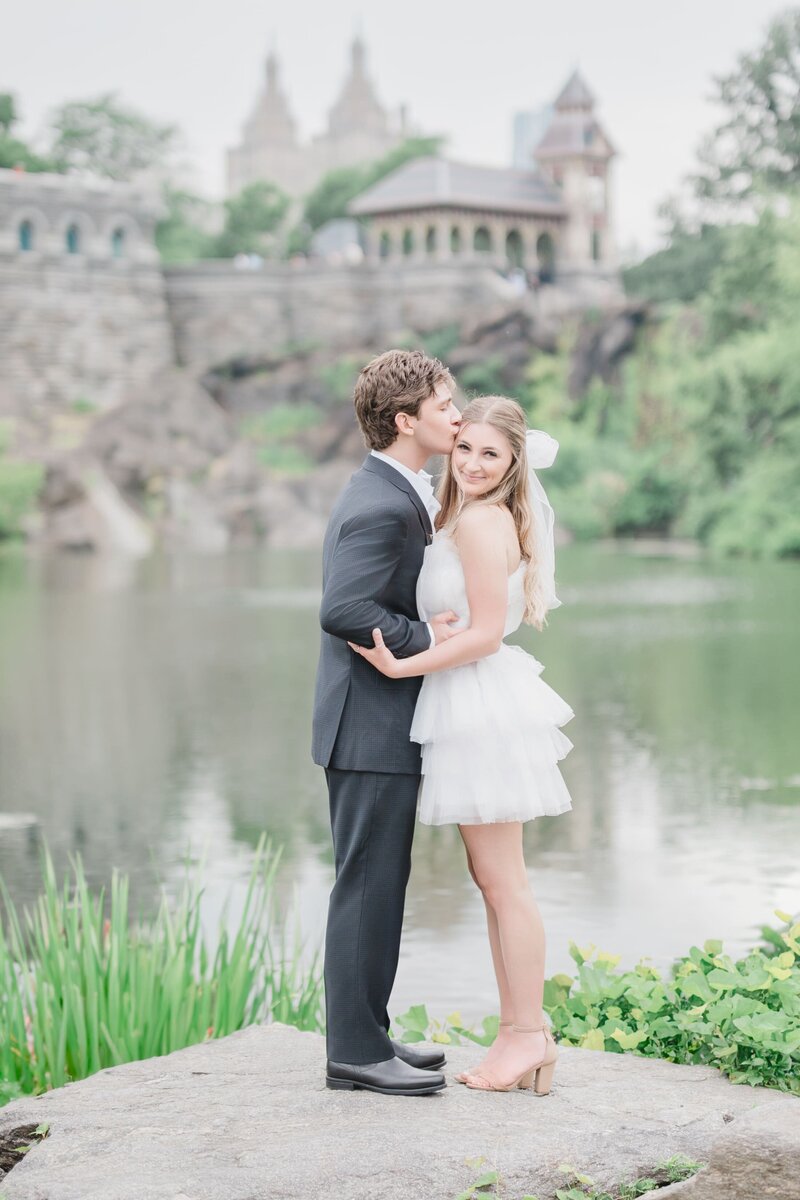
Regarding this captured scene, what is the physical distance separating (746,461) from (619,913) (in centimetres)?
2540

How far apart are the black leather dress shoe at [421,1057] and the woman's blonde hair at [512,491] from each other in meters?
0.99

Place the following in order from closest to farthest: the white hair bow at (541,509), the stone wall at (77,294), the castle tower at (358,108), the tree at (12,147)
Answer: the white hair bow at (541,509)
the stone wall at (77,294)
the tree at (12,147)
the castle tower at (358,108)

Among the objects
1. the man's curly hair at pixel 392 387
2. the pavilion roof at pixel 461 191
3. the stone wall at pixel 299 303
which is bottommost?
the man's curly hair at pixel 392 387

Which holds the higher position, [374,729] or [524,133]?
[524,133]

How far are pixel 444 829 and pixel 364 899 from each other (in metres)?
5.59

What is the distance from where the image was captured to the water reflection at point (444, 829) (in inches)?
279

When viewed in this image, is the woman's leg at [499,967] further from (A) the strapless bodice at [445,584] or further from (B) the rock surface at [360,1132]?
(A) the strapless bodice at [445,584]

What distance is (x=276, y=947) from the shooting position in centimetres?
643

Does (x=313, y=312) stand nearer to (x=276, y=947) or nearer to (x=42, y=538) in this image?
(x=42, y=538)

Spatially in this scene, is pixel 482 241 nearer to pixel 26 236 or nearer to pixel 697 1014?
pixel 26 236

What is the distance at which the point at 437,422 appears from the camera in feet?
12.2

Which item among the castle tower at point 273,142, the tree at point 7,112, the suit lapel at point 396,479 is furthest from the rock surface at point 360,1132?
the castle tower at point 273,142

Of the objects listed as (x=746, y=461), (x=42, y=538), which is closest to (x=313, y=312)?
(x=42, y=538)

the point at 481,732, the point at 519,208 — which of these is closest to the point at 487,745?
the point at 481,732
